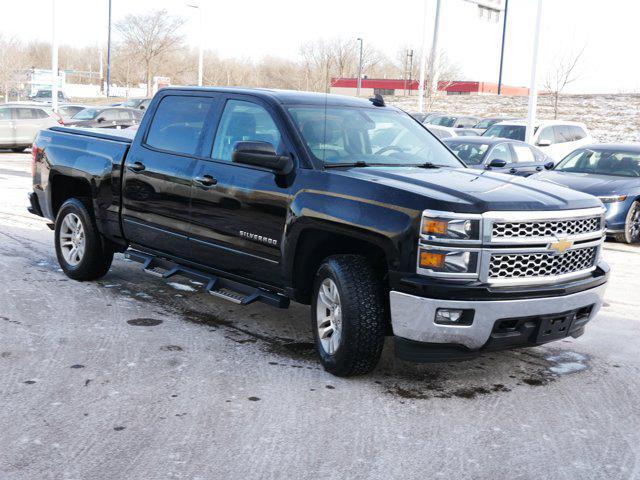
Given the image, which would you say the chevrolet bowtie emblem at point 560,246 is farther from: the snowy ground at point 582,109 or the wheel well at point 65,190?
the snowy ground at point 582,109

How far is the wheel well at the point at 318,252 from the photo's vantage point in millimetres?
5199

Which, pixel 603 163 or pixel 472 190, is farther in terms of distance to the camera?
pixel 603 163

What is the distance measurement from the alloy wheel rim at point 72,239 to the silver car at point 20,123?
18.0m

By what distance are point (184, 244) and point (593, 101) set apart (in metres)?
48.5

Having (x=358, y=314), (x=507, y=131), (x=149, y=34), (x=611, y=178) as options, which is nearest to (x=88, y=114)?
(x=507, y=131)

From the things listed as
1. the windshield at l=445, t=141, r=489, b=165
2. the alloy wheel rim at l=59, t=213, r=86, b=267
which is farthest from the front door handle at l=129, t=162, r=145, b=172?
the windshield at l=445, t=141, r=489, b=165

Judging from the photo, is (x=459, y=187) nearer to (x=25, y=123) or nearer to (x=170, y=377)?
(x=170, y=377)

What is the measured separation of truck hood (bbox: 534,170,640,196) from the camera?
452 inches

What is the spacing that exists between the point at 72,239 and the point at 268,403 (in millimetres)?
3784

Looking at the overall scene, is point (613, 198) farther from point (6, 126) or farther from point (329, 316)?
point (6, 126)

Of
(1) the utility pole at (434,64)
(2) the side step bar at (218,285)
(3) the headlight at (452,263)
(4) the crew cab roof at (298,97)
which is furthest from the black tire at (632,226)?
(1) the utility pole at (434,64)

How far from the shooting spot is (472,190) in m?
4.97

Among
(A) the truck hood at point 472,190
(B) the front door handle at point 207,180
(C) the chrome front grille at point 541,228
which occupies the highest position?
(A) the truck hood at point 472,190

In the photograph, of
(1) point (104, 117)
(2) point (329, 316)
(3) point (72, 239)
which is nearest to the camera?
(2) point (329, 316)
